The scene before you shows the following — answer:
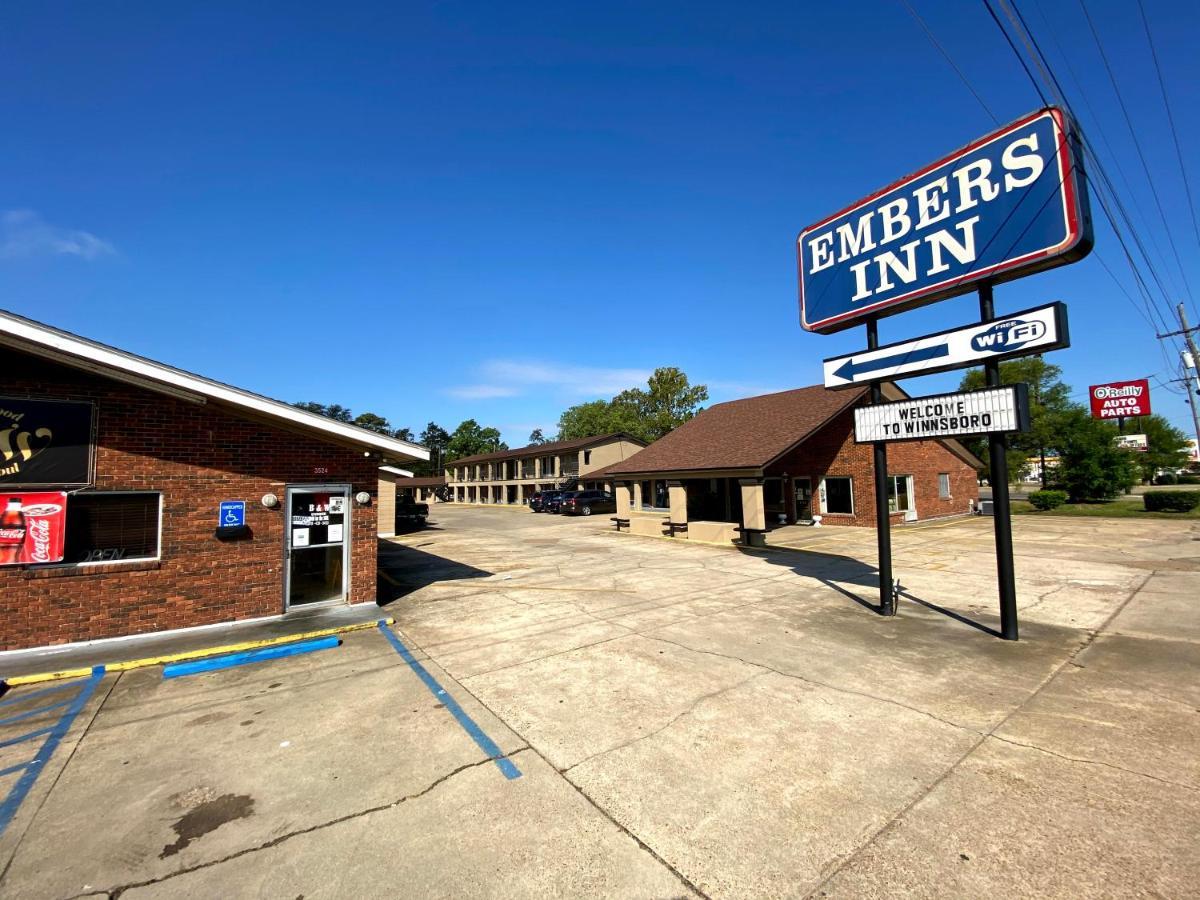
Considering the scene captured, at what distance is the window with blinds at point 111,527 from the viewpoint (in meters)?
7.82

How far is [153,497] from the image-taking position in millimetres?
8289

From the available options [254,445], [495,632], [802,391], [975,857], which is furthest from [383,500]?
[975,857]

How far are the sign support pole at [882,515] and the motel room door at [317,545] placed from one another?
31.3 feet

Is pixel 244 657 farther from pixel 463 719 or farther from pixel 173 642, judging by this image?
pixel 463 719

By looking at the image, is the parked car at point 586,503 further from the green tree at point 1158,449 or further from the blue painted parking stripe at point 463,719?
the green tree at point 1158,449

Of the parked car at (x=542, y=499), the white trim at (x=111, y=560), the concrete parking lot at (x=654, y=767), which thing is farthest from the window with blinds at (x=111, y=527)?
the parked car at (x=542, y=499)

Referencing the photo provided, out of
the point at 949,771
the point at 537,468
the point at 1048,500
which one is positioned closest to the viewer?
the point at 949,771

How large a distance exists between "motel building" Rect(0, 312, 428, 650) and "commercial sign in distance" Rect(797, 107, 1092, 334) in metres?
9.01

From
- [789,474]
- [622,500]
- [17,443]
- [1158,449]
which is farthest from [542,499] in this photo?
[1158,449]

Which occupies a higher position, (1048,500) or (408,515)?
(408,515)

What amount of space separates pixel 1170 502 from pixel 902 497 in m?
14.2

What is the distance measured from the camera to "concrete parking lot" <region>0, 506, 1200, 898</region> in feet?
10.7

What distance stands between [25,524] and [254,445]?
288 centimetres

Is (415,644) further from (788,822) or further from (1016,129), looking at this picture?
(1016,129)
